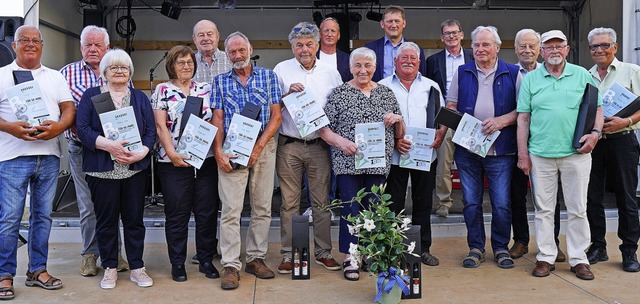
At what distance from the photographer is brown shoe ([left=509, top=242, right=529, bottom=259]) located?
486 centimetres

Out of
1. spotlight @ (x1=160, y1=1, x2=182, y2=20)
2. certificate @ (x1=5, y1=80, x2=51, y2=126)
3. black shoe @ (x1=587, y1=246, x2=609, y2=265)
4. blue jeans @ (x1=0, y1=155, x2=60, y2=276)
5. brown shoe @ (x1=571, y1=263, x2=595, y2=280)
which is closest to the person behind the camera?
certificate @ (x1=5, y1=80, x2=51, y2=126)

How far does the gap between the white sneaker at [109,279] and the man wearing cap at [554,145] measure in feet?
9.24

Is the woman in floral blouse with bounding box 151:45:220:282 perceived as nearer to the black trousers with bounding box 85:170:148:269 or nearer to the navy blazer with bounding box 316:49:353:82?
the black trousers with bounding box 85:170:148:269

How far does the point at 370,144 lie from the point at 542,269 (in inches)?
58.1

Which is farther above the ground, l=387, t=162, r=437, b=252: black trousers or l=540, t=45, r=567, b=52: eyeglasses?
l=540, t=45, r=567, b=52: eyeglasses

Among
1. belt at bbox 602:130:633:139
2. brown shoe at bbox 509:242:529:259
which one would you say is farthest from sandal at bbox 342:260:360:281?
belt at bbox 602:130:633:139

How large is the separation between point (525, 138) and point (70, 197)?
4548 millimetres

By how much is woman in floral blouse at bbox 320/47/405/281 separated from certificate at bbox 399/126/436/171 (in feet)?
0.37

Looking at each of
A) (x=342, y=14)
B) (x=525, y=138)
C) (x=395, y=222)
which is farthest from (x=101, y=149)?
(x=342, y=14)

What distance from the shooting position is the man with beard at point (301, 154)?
4398 millimetres

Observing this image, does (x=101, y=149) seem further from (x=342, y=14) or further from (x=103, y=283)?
(x=342, y=14)

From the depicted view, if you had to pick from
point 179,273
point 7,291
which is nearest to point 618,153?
point 179,273

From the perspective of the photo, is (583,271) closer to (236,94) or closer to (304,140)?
(304,140)

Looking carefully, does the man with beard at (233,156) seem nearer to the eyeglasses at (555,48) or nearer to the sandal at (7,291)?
the sandal at (7,291)
